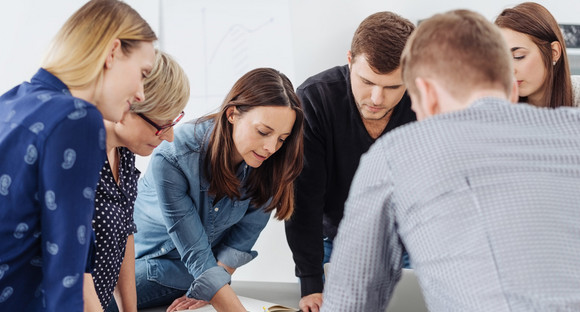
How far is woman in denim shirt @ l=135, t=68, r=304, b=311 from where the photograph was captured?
1689mm

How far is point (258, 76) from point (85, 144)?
812 mm

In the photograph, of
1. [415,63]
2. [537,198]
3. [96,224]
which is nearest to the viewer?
[537,198]

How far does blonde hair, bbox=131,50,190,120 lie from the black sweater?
1.89 ft

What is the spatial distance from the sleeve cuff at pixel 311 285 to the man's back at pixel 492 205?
109 cm

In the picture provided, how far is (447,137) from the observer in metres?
0.80

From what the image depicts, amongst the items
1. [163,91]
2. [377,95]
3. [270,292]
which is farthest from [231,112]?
[270,292]

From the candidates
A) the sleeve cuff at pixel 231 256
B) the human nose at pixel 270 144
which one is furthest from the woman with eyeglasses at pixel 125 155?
the sleeve cuff at pixel 231 256

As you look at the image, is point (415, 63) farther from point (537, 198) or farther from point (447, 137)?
point (537, 198)

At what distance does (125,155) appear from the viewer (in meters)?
1.54

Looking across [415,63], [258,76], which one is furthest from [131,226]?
[415,63]

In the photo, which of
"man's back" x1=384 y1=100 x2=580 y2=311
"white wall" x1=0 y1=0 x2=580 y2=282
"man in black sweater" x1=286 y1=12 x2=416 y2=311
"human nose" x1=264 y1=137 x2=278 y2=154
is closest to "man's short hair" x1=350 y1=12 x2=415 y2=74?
"man in black sweater" x1=286 y1=12 x2=416 y2=311

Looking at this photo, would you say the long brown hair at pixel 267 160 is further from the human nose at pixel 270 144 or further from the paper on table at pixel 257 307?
the paper on table at pixel 257 307

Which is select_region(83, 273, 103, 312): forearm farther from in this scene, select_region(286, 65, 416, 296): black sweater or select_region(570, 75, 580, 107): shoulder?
select_region(570, 75, 580, 107): shoulder

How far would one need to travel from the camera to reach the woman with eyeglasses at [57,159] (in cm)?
96
